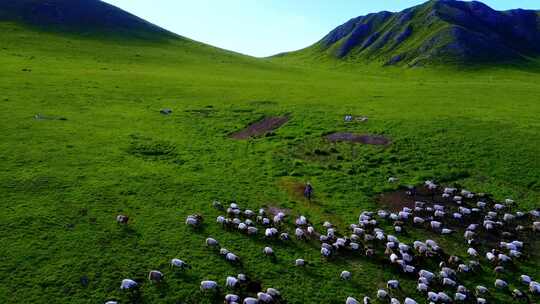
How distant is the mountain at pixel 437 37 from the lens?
118 m

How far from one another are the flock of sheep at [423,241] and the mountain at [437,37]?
93986 mm

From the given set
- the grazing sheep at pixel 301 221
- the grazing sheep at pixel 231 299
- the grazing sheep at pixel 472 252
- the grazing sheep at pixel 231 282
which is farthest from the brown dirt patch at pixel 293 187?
the grazing sheep at pixel 231 299

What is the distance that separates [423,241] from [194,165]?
17257 millimetres

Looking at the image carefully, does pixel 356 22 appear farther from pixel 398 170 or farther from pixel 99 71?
pixel 398 170

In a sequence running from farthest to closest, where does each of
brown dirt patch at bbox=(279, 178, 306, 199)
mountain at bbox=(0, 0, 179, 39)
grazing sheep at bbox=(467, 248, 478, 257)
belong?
mountain at bbox=(0, 0, 179, 39)
brown dirt patch at bbox=(279, 178, 306, 199)
grazing sheep at bbox=(467, 248, 478, 257)

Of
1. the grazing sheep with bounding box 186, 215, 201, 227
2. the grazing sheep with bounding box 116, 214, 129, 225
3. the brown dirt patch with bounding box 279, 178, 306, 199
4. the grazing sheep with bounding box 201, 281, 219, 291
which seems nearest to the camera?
the grazing sheep with bounding box 201, 281, 219, 291

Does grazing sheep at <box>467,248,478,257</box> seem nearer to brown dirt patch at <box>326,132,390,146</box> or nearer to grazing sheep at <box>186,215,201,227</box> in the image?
grazing sheep at <box>186,215,201,227</box>

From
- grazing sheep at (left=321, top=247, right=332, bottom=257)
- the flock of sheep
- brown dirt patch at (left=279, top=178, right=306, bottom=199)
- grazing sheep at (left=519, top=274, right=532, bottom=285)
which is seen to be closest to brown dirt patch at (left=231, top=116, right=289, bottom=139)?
brown dirt patch at (left=279, top=178, right=306, bottom=199)

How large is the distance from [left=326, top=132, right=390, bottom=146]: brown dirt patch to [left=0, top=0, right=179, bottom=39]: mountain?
280ft

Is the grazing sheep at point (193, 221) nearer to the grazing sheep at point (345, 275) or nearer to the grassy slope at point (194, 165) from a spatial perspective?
the grassy slope at point (194, 165)

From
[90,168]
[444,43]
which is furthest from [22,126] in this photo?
[444,43]

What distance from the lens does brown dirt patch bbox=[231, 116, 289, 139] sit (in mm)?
41750

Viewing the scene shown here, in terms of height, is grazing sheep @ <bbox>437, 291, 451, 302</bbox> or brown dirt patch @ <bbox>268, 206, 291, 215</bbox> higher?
brown dirt patch @ <bbox>268, 206, 291, 215</bbox>

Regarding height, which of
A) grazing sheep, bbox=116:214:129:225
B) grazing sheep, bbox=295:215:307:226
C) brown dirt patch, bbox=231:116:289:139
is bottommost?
grazing sheep, bbox=295:215:307:226
